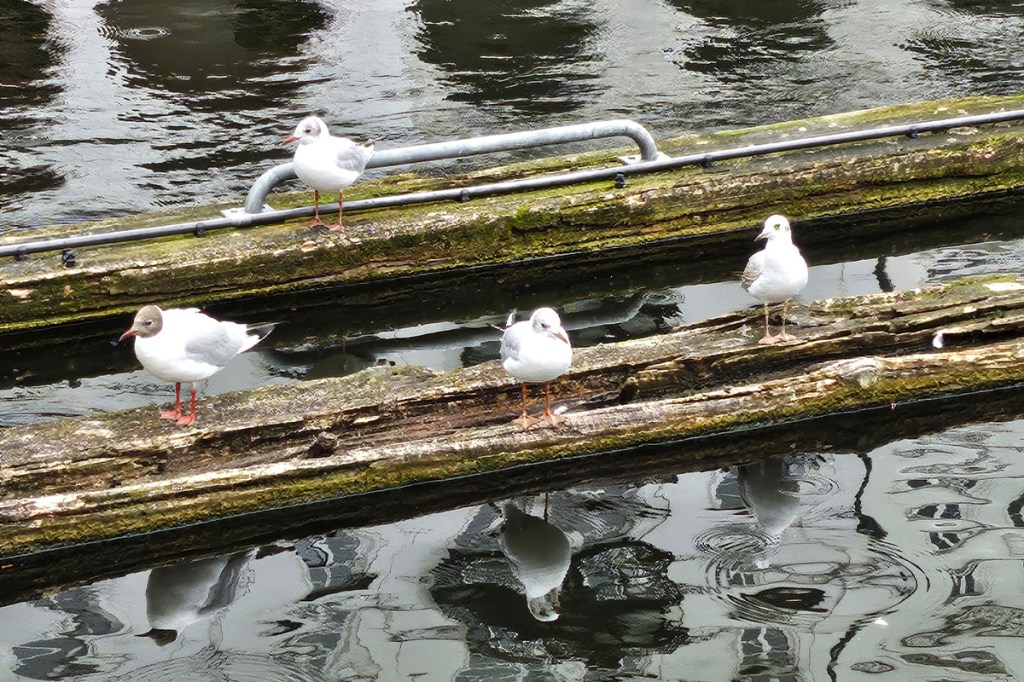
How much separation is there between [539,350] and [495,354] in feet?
5.82

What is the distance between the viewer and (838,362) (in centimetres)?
665

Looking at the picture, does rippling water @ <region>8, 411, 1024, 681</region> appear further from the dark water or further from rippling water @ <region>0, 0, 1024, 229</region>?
rippling water @ <region>0, 0, 1024, 229</region>

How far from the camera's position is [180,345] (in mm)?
6203

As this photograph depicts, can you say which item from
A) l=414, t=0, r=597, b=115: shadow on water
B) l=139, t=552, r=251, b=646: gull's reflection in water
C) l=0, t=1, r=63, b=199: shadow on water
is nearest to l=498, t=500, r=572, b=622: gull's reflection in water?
l=139, t=552, r=251, b=646: gull's reflection in water

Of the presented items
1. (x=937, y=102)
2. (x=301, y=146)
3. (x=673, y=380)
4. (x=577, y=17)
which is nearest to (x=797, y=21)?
(x=577, y=17)

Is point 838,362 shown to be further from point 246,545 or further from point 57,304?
point 57,304

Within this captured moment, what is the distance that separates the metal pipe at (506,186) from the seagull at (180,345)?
5.43 feet

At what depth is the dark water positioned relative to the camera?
5289 millimetres

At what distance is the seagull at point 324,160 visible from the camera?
26.0ft

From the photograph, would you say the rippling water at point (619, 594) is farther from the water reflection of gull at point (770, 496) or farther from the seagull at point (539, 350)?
the seagull at point (539, 350)

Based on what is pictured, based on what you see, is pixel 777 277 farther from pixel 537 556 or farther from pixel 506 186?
pixel 506 186

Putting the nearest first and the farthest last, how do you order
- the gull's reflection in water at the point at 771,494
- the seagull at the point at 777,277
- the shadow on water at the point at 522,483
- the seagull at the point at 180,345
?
1. the shadow on water at the point at 522,483
2. the gull's reflection in water at the point at 771,494
3. the seagull at the point at 180,345
4. the seagull at the point at 777,277

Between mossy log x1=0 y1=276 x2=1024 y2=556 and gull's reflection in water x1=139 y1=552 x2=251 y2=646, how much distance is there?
0.20 meters

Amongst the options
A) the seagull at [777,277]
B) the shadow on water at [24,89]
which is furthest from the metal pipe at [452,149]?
the shadow on water at [24,89]
